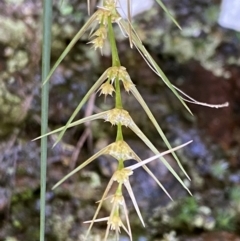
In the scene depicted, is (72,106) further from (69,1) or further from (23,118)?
(69,1)

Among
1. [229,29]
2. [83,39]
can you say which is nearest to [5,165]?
[83,39]

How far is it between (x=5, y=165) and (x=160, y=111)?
13.6 inches

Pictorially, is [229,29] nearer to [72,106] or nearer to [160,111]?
[160,111]

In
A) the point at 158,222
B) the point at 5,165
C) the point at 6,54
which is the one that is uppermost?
the point at 6,54

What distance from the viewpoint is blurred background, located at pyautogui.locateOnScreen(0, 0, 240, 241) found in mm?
839

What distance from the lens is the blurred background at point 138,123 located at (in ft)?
2.75

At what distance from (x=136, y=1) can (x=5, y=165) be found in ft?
1.50

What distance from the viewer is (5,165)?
838 mm

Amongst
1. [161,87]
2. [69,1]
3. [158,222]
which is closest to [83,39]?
[69,1]

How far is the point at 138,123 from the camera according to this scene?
0.91 meters

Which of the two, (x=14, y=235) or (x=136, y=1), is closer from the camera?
(x=14, y=235)

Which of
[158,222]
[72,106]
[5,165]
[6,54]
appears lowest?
[158,222]

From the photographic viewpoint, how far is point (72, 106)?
2.95ft

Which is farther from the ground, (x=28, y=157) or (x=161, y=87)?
(x=161, y=87)
